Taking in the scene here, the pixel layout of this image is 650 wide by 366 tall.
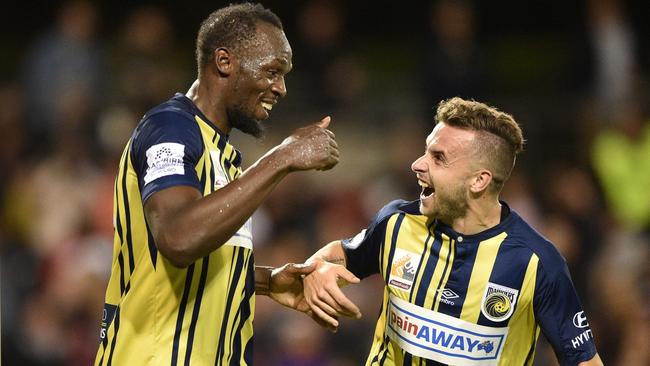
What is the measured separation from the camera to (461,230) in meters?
4.27

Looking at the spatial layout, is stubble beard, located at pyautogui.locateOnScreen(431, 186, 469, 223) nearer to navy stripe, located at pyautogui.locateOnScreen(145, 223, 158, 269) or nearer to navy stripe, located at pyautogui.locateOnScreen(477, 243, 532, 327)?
navy stripe, located at pyautogui.locateOnScreen(477, 243, 532, 327)

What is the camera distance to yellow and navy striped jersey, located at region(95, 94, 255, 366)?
355cm

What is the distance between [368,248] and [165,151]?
1295mm

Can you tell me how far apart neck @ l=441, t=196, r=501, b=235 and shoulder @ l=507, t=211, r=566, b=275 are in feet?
0.32

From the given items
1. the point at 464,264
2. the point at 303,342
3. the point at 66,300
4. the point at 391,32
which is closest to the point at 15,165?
the point at 66,300

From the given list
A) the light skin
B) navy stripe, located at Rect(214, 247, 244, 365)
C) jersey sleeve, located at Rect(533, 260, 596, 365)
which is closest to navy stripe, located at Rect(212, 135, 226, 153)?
navy stripe, located at Rect(214, 247, 244, 365)

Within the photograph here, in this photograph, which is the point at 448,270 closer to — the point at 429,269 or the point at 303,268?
the point at 429,269

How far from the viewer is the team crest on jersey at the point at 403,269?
13.8 feet

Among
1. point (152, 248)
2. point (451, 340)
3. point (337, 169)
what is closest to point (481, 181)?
point (451, 340)

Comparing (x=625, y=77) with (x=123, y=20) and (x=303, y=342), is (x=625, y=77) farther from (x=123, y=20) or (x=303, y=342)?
(x=123, y=20)

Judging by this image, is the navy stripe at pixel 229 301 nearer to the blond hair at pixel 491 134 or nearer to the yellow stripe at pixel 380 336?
the yellow stripe at pixel 380 336

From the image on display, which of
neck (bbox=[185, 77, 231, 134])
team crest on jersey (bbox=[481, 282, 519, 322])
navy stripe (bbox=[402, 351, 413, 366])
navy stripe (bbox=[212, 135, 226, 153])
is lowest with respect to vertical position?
navy stripe (bbox=[402, 351, 413, 366])

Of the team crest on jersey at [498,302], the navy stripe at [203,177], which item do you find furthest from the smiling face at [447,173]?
the navy stripe at [203,177]

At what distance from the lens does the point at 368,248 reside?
14.5 feet
